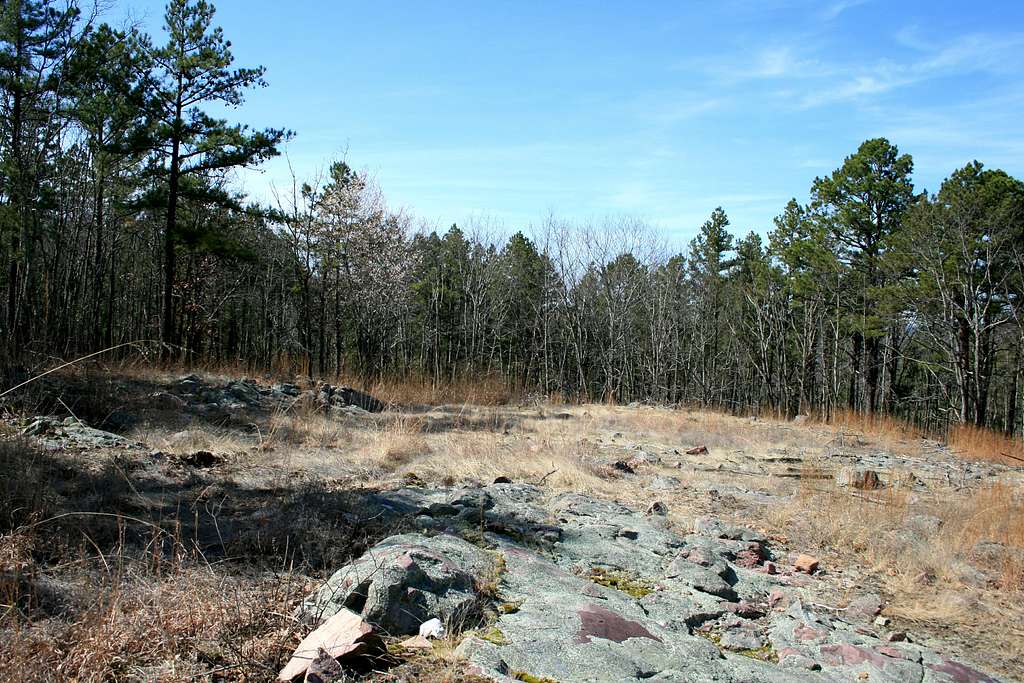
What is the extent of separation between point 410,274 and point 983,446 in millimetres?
20132

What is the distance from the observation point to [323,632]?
2404 millimetres

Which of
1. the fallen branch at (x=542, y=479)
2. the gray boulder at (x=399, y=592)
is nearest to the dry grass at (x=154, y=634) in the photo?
the gray boulder at (x=399, y=592)

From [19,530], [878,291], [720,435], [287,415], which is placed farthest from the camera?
[878,291]

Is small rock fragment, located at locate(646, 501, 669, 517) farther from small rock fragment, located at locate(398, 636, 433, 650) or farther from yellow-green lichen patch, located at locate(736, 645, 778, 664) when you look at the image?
small rock fragment, located at locate(398, 636, 433, 650)

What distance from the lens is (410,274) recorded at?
2691 centimetres

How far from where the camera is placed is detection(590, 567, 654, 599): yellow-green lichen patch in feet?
12.0

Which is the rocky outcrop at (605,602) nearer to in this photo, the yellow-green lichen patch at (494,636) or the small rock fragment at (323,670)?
the yellow-green lichen patch at (494,636)

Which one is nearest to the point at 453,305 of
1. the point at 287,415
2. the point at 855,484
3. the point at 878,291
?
the point at 878,291

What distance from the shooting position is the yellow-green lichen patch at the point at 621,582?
366 centimetres

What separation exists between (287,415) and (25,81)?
7968 mm

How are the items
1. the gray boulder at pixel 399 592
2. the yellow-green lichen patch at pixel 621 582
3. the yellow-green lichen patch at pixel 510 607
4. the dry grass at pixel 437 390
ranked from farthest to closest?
1. the dry grass at pixel 437 390
2. the yellow-green lichen patch at pixel 621 582
3. the yellow-green lichen patch at pixel 510 607
4. the gray boulder at pixel 399 592

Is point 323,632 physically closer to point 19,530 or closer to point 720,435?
point 19,530

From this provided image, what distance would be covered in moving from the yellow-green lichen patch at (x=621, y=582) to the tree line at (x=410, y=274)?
5656 mm

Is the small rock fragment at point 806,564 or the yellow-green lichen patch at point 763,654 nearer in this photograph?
the yellow-green lichen patch at point 763,654
